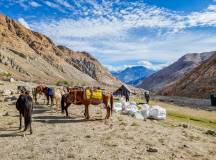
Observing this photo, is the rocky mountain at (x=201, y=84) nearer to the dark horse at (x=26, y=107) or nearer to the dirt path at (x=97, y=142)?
the dirt path at (x=97, y=142)

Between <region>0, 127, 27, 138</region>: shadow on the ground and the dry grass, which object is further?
the dry grass

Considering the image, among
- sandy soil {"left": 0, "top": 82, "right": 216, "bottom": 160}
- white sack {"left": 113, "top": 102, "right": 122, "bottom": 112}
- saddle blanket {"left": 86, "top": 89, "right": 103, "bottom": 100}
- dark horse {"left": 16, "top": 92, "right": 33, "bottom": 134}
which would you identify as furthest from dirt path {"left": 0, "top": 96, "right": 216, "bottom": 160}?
white sack {"left": 113, "top": 102, "right": 122, "bottom": 112}

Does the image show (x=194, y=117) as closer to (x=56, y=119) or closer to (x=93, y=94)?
(x=93, y=94)

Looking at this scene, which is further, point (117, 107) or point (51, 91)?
point (51, 91)

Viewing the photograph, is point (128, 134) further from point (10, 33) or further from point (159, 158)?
point (10, 33)

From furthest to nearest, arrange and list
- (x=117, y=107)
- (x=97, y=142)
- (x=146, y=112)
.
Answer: (x=117, y=107) < (x=146, y=112) < (x=97, y=142)

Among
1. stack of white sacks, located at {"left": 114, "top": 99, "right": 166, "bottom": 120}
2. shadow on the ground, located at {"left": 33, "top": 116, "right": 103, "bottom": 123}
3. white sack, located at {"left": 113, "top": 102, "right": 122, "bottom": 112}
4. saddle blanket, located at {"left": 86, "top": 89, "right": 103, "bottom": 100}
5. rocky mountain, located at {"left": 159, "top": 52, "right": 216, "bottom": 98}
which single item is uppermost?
rocky mountain, located at {"left": 159, "top": 52, "right": 216, "bottom": 98}

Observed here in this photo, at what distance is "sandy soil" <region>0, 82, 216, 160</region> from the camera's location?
15.3 meters

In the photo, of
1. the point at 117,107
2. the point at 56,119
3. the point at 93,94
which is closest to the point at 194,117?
the point at 117,107

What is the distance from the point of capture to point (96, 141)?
1752 cm

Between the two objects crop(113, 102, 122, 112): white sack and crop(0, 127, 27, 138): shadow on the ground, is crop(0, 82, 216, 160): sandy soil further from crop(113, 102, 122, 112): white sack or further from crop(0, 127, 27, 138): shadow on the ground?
crop(113, 102, 122, 112): white sack

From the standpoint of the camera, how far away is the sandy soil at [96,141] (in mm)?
15273

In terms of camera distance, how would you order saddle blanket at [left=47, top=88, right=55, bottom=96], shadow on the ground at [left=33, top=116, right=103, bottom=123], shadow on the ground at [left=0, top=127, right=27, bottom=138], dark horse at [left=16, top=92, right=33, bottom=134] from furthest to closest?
saddle blanket at [left=47, top=88, right=55, bottom=96] < shadow on the ground at [left=33, top=116, right=103, bottom=123] < dark horse at [left=16, top=92, right=33, bottom=134] < shadow on the ground at [left=0, top=127, right=27, bottom=138]

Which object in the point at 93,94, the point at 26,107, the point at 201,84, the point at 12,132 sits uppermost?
the point at 201,84
